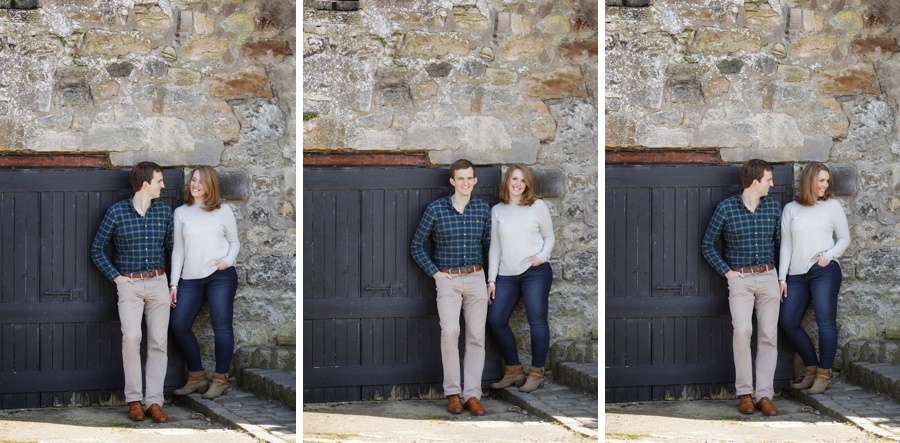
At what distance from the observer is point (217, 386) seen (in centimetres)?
471

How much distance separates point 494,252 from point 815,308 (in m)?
1.58

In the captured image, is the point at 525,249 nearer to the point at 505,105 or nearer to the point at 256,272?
the point at 505,105

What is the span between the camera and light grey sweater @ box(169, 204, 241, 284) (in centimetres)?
460

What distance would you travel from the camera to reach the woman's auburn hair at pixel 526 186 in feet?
14.5

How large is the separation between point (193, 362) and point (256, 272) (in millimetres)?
→ 541

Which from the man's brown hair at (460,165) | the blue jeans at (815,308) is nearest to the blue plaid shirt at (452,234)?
the man's brown hair at (460,165)

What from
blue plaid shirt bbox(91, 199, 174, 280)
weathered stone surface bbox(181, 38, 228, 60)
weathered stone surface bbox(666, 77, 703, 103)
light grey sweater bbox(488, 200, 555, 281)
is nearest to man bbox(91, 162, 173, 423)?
blue plaid shirt bbox(91, 199, 174, 280)

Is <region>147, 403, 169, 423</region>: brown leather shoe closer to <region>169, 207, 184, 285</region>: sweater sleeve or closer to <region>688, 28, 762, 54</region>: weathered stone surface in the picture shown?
<region>169, 207, 184, 285</region>: sweater sleeve

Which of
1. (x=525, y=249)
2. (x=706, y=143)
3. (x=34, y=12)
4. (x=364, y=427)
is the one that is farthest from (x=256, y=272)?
(x=706, y=143)

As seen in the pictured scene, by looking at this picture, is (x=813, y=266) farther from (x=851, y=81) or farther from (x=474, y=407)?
(x=474, y=407)

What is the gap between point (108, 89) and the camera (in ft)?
15.1

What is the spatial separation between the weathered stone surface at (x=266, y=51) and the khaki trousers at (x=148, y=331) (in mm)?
1104

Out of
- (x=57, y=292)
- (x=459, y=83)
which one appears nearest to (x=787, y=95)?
(x=459, y=83)

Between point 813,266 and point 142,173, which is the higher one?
point 142,173
